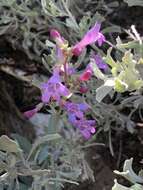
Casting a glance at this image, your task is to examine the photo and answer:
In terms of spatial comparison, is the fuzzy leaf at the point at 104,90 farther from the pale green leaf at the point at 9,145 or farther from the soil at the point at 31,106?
the soil at the point at 31,106

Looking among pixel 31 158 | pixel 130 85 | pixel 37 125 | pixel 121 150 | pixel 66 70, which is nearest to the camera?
pixel 130 85

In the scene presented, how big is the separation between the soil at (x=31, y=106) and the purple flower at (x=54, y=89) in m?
0.50

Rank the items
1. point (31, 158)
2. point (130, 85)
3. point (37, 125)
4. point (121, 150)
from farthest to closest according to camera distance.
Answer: point (37, 125)
point (121, 150)
point (31, 158)
point (130, 85)

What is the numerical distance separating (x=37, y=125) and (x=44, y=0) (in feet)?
2.01

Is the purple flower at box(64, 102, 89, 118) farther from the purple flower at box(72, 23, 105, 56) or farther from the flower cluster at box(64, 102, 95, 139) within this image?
the purple flower at box(72, 23, 105, 56)

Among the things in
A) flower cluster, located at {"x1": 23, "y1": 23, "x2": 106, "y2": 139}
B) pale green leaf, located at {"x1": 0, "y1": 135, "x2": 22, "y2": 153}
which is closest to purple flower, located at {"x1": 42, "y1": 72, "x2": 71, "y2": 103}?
flower cluster, located at {"x1": 23, "y1": 23, "x2": 106, "y2": 139}

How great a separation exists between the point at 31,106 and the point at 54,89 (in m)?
0.69

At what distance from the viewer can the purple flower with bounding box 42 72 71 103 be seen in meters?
1.23

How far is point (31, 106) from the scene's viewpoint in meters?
1.93

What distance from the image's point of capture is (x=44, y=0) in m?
1.43

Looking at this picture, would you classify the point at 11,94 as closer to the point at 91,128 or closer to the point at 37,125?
the point at 37,125

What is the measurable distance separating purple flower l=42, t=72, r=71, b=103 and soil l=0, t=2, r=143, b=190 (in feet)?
1.63

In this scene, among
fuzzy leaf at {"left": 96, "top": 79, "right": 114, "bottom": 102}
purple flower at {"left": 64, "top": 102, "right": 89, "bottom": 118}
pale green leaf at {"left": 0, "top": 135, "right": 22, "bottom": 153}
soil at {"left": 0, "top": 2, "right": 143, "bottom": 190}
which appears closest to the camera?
fuzzy leaf at {"left": 96, "top": 79, "right": 114, "bottom": 102}

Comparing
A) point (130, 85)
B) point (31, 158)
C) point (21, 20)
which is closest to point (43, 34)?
point (21, 20)
